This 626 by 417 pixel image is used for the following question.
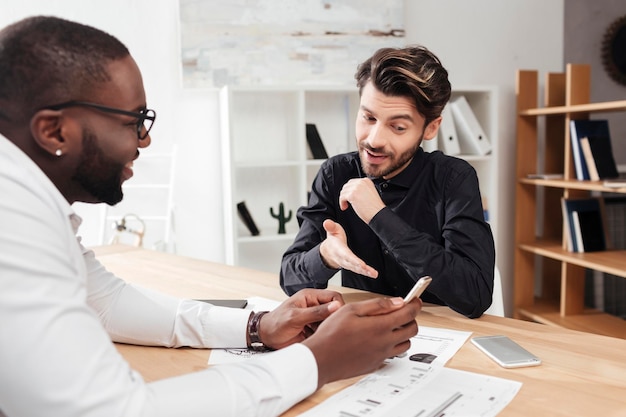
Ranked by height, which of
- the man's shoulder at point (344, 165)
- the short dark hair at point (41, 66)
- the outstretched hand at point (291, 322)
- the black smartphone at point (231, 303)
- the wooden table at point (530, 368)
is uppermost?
the short dark hair at point (41, 66)

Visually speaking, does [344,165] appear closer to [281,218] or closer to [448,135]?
[281,218]

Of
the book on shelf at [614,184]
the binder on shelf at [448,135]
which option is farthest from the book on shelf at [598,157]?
the binder on shelf at [448,135]

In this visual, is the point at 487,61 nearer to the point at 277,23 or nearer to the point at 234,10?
the point at 277,23

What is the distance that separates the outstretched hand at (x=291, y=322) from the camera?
39.3 inches

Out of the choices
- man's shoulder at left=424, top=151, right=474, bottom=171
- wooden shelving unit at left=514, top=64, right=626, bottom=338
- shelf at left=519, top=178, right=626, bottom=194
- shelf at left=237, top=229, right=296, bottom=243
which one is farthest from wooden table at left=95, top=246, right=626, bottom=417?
wooden shelving unit at left=514, top=64, right=626, bottom=338

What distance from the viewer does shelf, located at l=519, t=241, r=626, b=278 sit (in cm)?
269

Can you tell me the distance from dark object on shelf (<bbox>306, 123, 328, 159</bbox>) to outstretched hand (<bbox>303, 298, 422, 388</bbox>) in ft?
7.56

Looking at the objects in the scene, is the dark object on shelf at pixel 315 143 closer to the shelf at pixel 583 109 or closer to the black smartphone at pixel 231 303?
the shelf at pixel 583 109

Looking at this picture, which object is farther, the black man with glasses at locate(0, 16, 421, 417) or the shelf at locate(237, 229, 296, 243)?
the shelf at locate(237, 229, 296, 243)

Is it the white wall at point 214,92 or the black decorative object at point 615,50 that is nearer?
the white wall at point 214,92

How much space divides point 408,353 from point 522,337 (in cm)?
26

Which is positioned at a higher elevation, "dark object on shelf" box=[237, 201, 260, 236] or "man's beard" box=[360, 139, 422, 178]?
"man's beard" box=[360, 139, 422, 178]

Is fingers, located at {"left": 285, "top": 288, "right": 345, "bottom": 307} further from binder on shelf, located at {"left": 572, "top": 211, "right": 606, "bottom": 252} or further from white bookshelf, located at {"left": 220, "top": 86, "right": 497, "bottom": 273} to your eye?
binder on shelf, located at {"left": 572, "top": 211, "right": 606, "bottom": 252}

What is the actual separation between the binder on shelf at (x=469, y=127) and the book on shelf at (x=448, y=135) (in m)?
0.05
